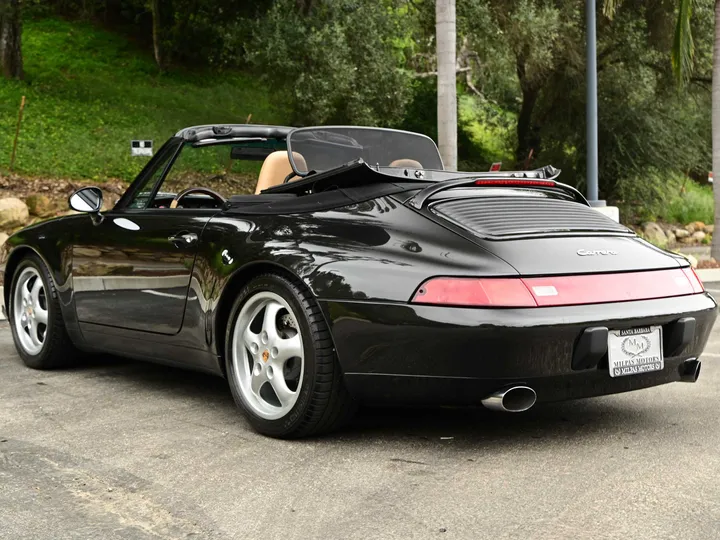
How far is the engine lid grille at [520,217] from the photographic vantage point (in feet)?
13.5

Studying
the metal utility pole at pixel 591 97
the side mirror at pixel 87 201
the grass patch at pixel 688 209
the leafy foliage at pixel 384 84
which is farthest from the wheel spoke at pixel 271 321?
the grass patch at pixel 688 209

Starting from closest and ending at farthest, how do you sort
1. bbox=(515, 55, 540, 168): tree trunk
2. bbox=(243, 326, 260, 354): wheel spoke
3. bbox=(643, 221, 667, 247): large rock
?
bbox=(243, 326, 260, 354): wheel spoke
bbox=(643, 221, 667, 247): large rock
bbox=(515, 55, 540, 168): tree trunk

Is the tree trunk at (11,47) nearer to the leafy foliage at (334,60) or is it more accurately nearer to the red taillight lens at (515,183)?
the leafy foliage at (334,60)

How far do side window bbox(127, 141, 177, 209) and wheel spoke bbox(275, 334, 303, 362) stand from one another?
162 cm

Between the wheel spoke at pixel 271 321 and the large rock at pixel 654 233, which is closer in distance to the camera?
the wheel spoke at pixel 271 321

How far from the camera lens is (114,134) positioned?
2380 cm

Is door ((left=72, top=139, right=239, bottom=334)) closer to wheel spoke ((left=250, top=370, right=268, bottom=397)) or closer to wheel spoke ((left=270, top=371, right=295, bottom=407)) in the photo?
wheel spoke ((left=250, top=370, right=268, bottom=397))

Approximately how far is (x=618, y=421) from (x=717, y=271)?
1116cm

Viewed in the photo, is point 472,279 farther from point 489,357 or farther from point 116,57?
point 116,57

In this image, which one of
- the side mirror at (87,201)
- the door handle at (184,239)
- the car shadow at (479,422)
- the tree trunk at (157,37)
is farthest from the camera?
the tree trunk at (157,37)

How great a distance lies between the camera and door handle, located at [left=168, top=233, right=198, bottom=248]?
4.79 meters

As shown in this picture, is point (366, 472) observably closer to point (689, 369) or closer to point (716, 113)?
point (689, 369)

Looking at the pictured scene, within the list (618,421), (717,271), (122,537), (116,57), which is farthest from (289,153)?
(116,57)

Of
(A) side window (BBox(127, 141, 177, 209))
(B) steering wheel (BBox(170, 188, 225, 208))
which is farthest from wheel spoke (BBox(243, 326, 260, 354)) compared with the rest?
(A) side window (BBox(127, 141, 177, 209))
